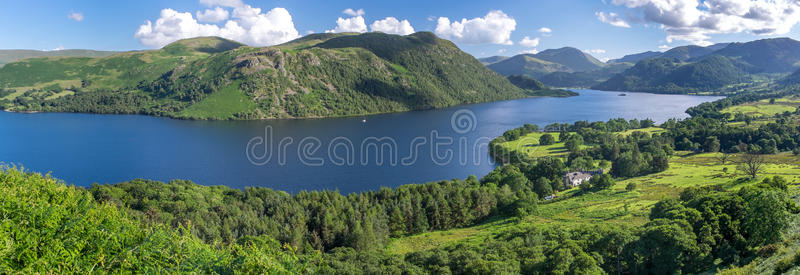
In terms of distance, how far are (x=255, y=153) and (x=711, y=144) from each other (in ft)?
469

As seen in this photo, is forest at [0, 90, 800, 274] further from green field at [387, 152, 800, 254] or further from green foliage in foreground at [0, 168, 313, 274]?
green field at [387, 152, 800, 254]

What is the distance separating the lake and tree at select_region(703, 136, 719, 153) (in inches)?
2564

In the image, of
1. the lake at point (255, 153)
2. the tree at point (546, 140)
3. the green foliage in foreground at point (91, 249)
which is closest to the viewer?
the green foliage in foreground at point (91, 249)

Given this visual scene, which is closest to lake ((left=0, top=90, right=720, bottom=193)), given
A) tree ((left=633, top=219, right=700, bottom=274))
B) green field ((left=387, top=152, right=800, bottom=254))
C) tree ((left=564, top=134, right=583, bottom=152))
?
tree ((left=564, top=134, right=583, bottom=152))

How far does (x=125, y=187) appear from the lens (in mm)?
63375

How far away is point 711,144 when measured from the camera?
11425 cm

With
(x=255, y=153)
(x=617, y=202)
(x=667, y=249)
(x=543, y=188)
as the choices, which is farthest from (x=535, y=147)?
(x=667, y=249)

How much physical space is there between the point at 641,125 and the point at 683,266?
164 m

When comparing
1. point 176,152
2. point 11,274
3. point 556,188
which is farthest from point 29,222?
point 176,152

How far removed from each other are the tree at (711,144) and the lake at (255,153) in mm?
65130

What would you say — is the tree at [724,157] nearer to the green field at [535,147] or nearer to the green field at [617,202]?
the green field at [617,202]

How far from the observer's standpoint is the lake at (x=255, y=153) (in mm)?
101375

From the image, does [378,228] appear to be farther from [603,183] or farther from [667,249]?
[603,183]

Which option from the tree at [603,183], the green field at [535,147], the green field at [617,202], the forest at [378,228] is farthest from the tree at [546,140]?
the tree at [603,183]
